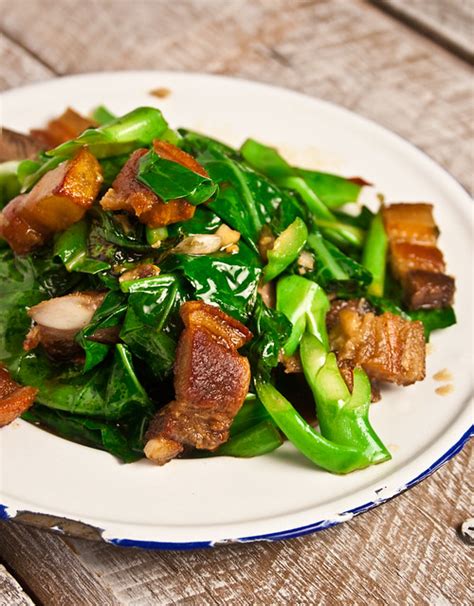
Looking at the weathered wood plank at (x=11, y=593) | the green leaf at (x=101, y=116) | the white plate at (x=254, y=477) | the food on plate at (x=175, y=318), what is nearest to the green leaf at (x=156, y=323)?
the food on plate at (x=175, y=318)

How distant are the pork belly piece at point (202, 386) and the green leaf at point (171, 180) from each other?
15.3 inches

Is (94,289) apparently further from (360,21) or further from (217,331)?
(360,21)

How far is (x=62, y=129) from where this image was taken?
380 centimetres

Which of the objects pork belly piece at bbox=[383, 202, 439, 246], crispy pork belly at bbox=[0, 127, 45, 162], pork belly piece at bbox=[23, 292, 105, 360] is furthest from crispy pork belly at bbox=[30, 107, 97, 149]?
pork belly piece at bbox=[383, 202, 439, 246]

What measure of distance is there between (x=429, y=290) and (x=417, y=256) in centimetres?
21

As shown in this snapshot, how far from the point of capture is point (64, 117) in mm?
3865

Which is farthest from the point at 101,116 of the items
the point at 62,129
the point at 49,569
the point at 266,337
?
the point at 49,569

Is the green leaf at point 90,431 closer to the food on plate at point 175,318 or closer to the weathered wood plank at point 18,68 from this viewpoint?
the food on plate at point 175,318

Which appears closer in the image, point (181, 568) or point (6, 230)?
point (181, 568)

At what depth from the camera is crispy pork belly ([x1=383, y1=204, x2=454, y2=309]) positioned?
3.37 meters

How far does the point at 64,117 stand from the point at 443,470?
2.33m

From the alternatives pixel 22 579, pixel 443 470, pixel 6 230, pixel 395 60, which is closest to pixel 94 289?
pixel 6 230

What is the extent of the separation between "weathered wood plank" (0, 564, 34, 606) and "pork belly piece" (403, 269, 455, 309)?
1.85 metres

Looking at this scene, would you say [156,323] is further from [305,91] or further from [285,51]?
[285,51]
